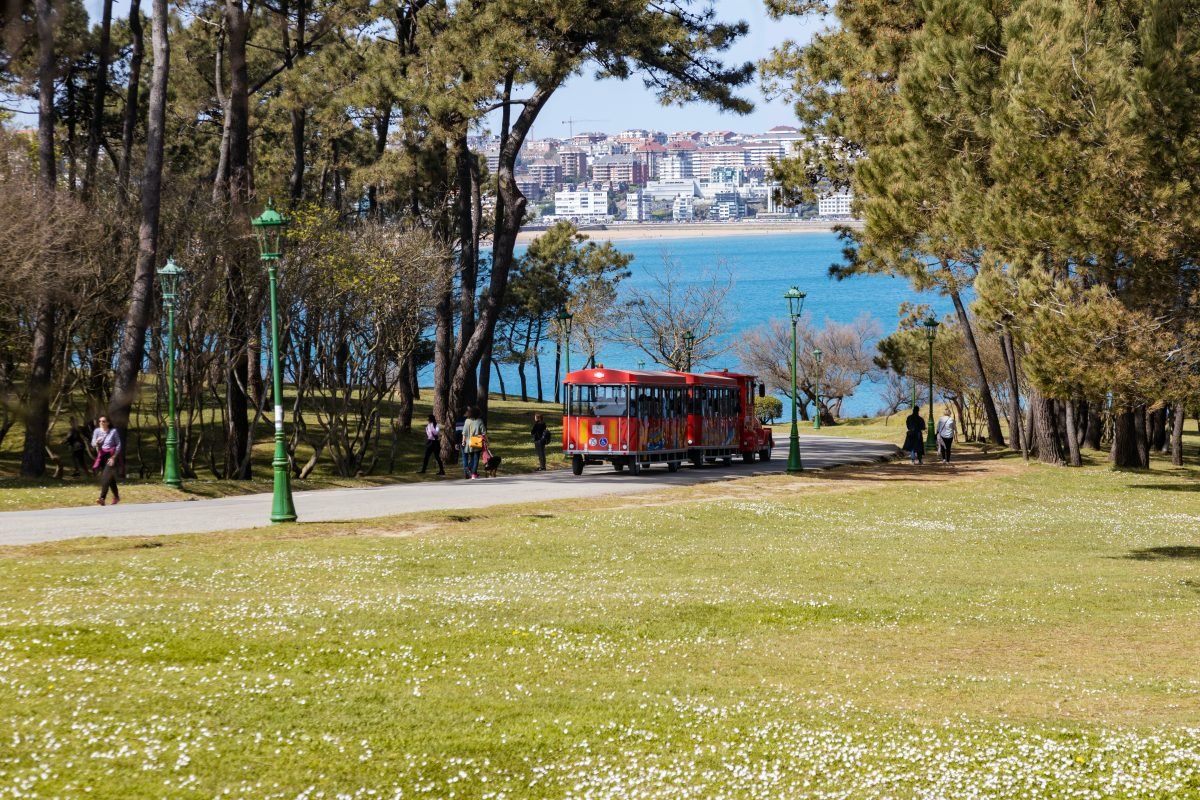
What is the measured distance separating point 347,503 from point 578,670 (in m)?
15.7

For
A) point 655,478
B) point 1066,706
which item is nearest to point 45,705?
point 1066,706

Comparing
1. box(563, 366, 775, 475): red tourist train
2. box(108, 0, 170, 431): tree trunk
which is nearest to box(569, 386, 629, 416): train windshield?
box(563, 366, 775, 475): red tourist train

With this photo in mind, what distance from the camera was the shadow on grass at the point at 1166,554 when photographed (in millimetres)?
22692

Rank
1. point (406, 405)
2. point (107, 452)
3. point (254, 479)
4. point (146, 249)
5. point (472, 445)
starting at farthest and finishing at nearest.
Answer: point (406, 405) < point (472, 445) < point (254, 479) < point (146, 249) < point (107, 452)

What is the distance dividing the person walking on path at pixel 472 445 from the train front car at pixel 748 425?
11.0 m

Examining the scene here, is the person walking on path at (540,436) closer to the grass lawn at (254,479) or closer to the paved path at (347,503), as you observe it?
the paved path at (347,503)

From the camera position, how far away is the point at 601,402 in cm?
3712

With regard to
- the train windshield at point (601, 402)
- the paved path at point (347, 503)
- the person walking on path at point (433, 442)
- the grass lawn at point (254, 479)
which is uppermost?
the train windshield at point (601, 402)

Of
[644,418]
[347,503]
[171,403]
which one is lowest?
[347,503]

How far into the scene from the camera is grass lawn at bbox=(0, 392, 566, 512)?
85.7ft

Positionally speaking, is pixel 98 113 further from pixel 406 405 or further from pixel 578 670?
pixel 578 670

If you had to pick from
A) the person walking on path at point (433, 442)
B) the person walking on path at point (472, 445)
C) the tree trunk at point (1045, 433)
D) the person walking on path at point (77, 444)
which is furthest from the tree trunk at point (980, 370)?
the person walking on path at point (77, 444)

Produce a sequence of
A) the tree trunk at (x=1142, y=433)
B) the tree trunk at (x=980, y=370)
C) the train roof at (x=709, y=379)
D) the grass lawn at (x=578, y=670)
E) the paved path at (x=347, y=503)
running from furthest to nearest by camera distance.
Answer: the tree trunk at (x=980, y=370)
the tree trunk at (x=1142, y=433)
the train roof at (x=709, y=379)
the paved path at (x=347, y=503)
the grass lawn at (x=578, y=670)

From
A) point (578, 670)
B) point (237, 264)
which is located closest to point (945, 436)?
point (237, 264)
